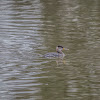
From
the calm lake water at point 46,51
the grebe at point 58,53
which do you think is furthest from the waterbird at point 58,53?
the calm lake water at point 46,51

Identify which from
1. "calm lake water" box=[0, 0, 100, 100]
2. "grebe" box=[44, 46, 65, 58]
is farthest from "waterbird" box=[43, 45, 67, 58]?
"calm lake water" box=[0, 0, 100, 100]

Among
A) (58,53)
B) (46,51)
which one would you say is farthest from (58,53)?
(46,51)

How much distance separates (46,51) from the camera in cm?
1994

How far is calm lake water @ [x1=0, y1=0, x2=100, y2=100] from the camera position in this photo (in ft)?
45.8

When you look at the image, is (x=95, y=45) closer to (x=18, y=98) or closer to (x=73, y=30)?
(x=73, y=30)

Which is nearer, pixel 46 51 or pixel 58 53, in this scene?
pixel 58 53

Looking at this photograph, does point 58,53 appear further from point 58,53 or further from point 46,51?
point 46,51

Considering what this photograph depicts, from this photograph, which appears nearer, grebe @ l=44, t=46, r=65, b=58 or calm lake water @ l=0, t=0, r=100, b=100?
calm lake water @ l=0, t=0, r=100, b=100

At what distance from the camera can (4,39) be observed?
2253 cm

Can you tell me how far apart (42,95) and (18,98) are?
2.48 ft

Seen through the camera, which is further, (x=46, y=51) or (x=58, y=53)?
(x=46, y=51)

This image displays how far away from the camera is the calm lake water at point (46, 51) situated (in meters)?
14.0

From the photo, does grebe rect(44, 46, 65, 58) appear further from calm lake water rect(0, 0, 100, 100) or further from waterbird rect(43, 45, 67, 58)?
calm lake water rect(0, 0, 100, 100)

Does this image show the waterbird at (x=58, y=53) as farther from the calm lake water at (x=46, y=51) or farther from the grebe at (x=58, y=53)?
the calm lake water at (x=46, y=51)
